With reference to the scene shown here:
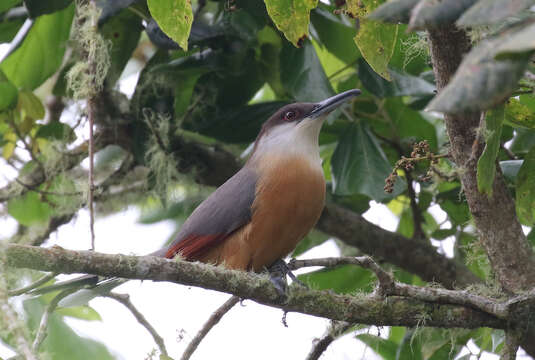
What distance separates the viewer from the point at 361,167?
13.7 ft

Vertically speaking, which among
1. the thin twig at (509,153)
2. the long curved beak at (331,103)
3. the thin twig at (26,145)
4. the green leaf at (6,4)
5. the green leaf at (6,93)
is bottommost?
the thin twig at (509,153)

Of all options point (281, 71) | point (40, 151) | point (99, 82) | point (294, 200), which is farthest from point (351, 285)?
point (40, 151)

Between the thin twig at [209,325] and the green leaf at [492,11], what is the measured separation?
6.78 feet

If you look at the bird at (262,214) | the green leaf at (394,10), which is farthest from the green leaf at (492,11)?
the bird at (262,214)

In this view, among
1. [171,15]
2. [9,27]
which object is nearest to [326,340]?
[171,15]

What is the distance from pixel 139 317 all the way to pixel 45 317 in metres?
0.57

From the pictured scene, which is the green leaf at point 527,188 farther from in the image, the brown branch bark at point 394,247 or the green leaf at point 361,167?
the brown branch bark at point 394,247

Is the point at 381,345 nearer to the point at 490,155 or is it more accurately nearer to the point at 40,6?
the point at 490,155

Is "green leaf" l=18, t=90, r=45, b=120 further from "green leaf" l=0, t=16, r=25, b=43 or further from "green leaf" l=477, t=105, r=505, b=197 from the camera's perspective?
"green leaf" l=477, t=105, r=505, b=197

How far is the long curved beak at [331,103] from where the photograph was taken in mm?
4008

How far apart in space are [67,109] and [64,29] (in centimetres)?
110

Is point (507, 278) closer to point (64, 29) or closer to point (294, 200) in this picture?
point (294, 200)

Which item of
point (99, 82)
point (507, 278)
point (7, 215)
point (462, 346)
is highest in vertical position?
point (99, 82)

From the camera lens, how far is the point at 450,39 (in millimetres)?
2760
